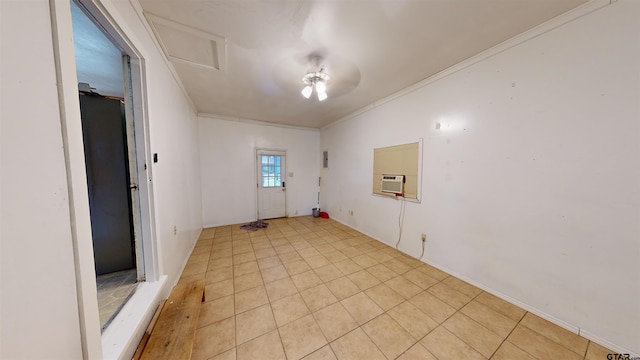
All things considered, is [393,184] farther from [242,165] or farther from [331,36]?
[242,165]

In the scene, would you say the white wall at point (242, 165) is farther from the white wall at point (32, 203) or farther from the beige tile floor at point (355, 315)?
the white wall at point (32, 203)

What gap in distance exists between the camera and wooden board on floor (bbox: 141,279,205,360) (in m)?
1.18

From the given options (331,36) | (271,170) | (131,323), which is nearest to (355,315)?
(131,323)

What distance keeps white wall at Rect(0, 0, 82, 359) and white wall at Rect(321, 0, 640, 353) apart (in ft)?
10.7

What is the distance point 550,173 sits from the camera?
175 centimetres

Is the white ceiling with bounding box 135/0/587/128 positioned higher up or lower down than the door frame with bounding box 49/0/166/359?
higher up

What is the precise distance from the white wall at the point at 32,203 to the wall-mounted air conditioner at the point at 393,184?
3.34 m

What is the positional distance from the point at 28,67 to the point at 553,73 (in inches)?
133

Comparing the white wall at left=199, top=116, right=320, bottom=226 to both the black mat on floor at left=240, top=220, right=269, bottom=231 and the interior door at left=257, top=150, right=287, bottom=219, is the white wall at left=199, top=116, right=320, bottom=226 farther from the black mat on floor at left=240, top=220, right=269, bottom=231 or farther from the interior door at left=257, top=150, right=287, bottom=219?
the black mat on floor at left=240, top=220, right=269, bottom=231

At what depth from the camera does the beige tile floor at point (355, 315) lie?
4.91 feet

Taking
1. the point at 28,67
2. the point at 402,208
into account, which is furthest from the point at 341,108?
the point at 28,67

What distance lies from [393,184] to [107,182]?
3.80 meters

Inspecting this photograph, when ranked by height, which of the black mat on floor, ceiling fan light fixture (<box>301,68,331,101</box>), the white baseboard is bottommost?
the black mat on floor

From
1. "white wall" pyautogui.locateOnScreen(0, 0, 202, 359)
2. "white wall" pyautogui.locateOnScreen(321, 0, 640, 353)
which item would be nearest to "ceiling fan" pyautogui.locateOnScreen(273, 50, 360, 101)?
"white wall" pyautogui.locateOnScreen(321, 0, 640, 353)
